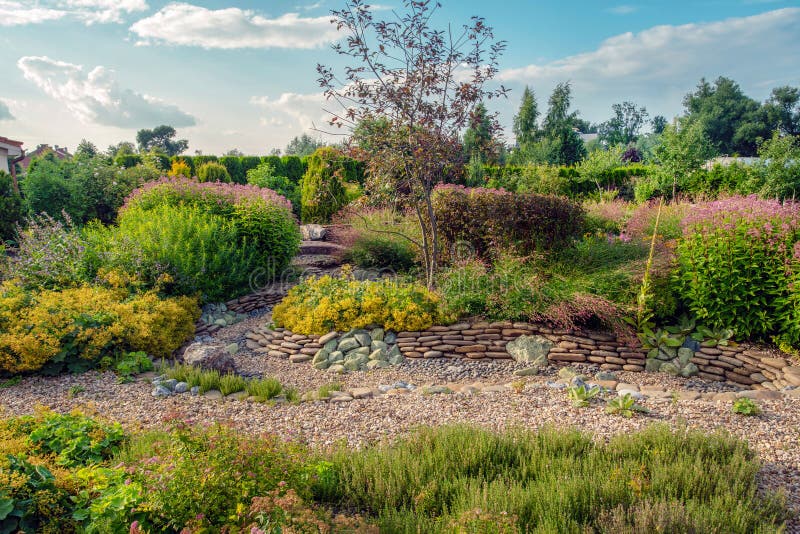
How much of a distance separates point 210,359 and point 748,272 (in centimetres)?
605

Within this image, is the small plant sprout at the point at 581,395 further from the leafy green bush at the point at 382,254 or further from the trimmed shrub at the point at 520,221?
the leafy green bush at the point at 382,254

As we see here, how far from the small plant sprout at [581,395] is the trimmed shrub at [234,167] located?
18056 mm

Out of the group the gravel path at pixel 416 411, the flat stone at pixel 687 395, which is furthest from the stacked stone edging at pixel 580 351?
the flat stone at pixel 687 395

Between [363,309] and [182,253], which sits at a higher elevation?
[182,253]

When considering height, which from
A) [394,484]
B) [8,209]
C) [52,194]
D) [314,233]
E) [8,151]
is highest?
[8,151]

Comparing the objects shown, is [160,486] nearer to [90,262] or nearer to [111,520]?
[111,520]

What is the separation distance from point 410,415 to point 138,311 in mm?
3901

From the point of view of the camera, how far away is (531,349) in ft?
18.6

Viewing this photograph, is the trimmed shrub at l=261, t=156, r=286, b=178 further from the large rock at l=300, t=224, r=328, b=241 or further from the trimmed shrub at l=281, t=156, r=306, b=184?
the large rock at l=300, t=224, r=328, b=241

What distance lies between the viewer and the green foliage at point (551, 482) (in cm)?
222

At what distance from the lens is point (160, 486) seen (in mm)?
2242

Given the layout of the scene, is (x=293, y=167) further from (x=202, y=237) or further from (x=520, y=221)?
(x=520, y=221)

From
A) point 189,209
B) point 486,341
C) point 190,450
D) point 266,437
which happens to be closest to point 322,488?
point 266,437

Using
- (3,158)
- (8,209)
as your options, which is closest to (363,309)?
(8,209)
